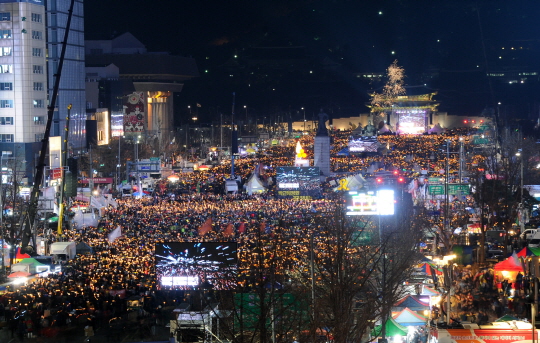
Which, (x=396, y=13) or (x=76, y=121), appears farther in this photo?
(x=396, y=13)

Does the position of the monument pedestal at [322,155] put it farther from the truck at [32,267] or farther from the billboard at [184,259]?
the billboard at [184,259]

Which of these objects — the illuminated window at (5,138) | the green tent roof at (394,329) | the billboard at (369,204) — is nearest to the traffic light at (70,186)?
the billboard at (369,204)

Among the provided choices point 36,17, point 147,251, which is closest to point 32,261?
point 147,251

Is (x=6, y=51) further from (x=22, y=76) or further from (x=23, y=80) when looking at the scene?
(x=23, y=80)

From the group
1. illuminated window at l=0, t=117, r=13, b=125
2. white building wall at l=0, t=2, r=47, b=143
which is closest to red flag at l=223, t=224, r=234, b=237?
white building wall at l=0, t=2, r=47, b=143

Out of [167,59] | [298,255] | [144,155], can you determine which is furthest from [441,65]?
[298,255]

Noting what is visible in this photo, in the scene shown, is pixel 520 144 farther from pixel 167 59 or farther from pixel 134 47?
pixel 134 47

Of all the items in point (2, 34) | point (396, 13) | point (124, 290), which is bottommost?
point (124, 290)
